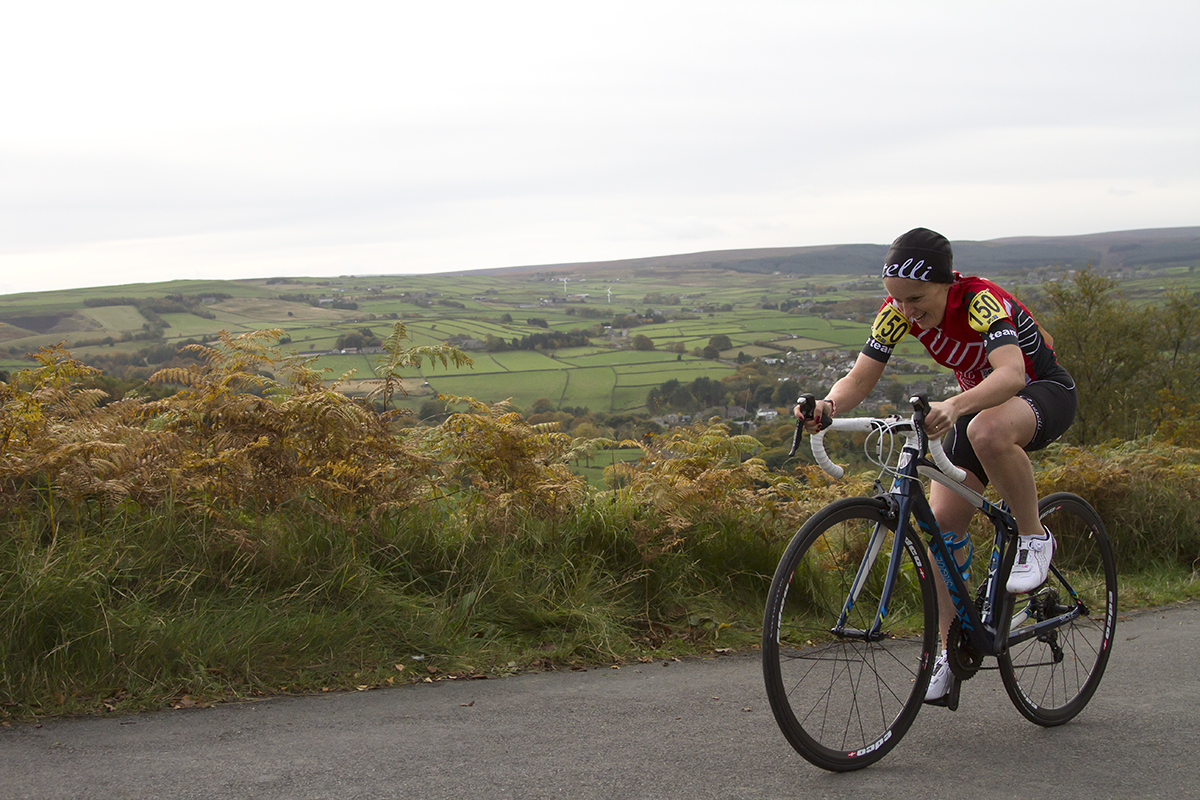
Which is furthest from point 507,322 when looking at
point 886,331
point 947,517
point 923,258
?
point 923,258

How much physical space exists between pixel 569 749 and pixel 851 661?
122 centimetres

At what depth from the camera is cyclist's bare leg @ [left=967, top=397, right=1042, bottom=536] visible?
353cm

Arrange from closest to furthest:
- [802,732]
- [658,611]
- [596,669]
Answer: [802,732] < [596,669] < [658,611]

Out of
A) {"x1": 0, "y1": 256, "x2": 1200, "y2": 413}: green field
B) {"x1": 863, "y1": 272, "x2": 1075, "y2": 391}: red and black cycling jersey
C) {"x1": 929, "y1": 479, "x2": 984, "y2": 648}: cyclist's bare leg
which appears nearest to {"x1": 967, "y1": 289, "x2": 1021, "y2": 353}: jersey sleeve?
{"x1": 863, "y1": 272, "x2": 1075, "y2": 391}: red and black cycling jersey

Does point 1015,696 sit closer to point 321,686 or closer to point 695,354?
point 321,686

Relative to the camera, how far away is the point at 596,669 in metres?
4.40

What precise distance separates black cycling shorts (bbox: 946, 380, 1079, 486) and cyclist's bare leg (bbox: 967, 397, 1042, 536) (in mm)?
61

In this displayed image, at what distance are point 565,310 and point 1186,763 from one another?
48097mm

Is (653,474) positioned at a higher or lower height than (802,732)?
higher

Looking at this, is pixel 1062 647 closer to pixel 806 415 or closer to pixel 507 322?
pixel 806 415

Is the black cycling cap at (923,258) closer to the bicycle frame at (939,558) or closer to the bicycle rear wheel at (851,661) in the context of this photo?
the bicycle frame at (939,558)

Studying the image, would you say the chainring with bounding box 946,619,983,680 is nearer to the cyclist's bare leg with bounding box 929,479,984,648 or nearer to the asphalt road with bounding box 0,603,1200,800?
the cyclist's bare leg with bounding box 929,479,984,648

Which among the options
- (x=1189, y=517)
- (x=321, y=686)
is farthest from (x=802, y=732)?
(x=1189, y=517)

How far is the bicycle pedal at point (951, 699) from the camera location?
3.60 metres
